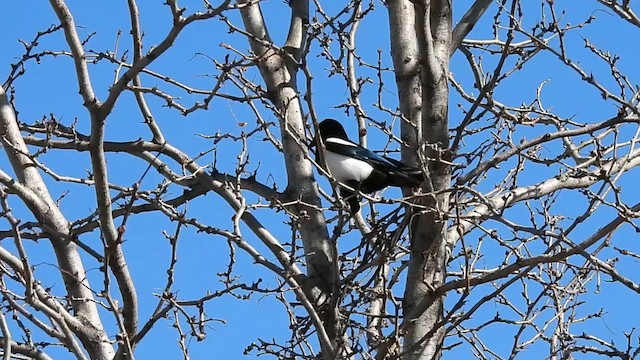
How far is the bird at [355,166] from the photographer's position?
5.79 metres

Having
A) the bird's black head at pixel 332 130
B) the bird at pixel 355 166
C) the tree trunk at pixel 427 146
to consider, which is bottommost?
the tree trunk at pixel 427 146

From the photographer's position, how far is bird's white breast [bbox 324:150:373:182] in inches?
242

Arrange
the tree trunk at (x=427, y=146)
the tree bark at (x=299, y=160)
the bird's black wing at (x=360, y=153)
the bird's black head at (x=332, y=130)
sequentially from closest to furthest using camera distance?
the tree trunk at (x=427, y=146) → the tree bark at (x=299, y=160) → the bird's black wing at (x=360, y=153) → the bird's black head at (x=332, y=130)

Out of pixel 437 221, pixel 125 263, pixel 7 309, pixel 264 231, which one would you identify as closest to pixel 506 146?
pixel 437 221

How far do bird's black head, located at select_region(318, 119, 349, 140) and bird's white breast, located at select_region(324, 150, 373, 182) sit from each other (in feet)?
1.08

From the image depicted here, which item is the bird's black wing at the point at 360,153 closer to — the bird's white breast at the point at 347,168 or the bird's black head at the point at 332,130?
the bird's white breast at the point at 347,168

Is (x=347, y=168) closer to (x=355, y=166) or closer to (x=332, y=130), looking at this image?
(x=355, y=166)

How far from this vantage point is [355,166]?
20.4ft

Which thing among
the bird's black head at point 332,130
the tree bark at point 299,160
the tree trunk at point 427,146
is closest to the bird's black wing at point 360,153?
the bird's black head at point 332,130

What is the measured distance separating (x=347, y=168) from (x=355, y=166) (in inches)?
2.4

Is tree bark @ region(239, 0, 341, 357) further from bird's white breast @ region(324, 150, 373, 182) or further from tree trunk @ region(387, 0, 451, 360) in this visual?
bird's white breast @ region(324, 150, 373, 182)

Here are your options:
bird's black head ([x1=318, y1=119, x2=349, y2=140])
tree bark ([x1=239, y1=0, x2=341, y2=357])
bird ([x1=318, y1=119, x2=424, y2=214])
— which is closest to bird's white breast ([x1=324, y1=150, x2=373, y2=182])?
bird ([x1=318, y1=119, x2=424, y2=214])

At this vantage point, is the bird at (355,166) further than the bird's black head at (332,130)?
No

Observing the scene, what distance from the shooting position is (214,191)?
521cm
